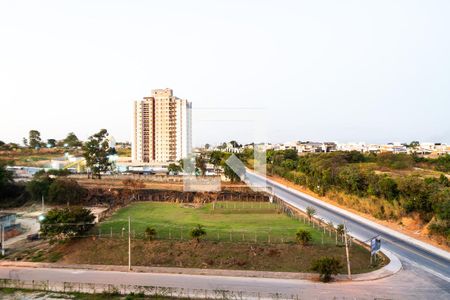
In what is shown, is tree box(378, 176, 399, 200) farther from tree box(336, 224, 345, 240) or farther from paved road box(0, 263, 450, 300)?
paved road box(0, 263, 450, 300)

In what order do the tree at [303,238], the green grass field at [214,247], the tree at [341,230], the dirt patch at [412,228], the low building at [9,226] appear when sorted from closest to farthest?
the green grass field at [214,247] < the tree at [303,238] < the tree at [341,230] < the dirt patch at [412,228] < the low building at [9,226]

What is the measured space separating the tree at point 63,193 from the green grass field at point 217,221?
7.13 m

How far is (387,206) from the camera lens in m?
29.4

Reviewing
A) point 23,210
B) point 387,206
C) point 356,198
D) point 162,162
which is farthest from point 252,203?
point 162,162

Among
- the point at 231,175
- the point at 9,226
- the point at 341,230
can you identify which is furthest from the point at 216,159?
the point at 341,230

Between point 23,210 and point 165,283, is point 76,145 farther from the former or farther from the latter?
point 165,283

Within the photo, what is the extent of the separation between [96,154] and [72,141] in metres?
63.2

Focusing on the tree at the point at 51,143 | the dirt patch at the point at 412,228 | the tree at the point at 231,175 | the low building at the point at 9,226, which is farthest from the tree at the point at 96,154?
the tree at the point at 51,143

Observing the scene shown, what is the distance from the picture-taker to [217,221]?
28.4m

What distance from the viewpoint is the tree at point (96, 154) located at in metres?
47.9

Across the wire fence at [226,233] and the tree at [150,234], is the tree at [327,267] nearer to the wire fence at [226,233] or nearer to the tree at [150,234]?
the wire fence at [226,233]

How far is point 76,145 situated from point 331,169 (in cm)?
8362

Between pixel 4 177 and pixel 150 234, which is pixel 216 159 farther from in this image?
pixel 150 234

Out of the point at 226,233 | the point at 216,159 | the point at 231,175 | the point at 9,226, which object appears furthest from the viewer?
the point at 216,159
